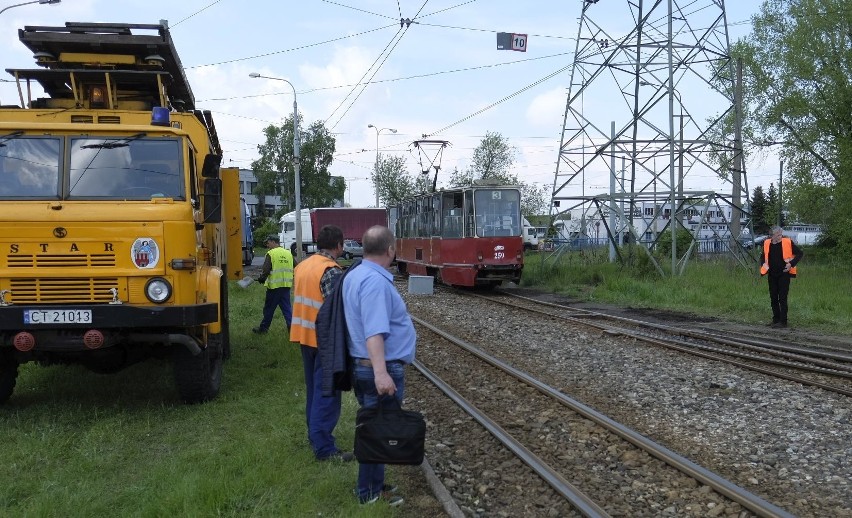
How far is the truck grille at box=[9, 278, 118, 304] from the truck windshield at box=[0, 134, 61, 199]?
0.87 metres

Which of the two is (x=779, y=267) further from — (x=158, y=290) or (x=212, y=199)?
(x=158, y=290)

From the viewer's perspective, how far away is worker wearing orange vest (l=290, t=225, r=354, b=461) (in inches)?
228

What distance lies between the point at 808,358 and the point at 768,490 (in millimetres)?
5595

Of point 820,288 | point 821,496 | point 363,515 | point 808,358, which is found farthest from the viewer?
point 820,288

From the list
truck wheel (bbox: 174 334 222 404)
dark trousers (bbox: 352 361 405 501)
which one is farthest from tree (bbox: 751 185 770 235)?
dark trousers (bbox: 352 361 405 501)

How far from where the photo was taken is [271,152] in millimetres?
75375

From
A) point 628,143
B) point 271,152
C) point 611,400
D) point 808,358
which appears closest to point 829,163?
point 628,143

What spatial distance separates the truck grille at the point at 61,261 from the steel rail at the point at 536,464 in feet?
11.7

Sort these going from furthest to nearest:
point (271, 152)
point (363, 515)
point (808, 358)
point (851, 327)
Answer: point (271, 152), point (851, 327), point (808, 358), point (363, 515)

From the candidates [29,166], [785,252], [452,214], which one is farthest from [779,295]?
[29,166]

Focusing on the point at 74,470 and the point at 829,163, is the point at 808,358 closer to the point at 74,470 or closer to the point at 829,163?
the point at 74,470

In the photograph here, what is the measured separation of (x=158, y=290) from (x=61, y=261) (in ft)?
2.75

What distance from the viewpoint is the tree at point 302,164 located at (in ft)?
241

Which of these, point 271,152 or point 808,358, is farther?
point 271,152
